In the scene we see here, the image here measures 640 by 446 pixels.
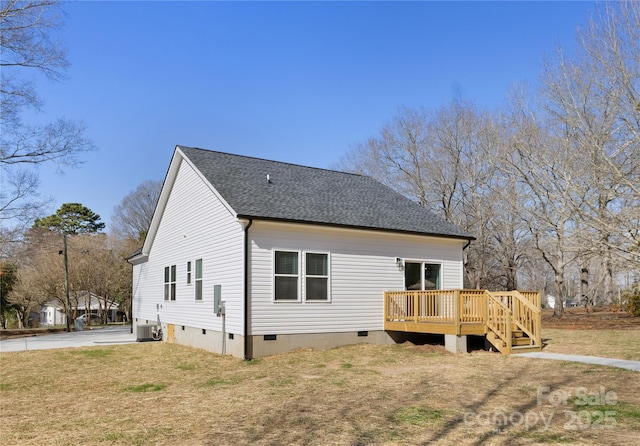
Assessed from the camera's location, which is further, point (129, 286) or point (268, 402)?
point (129, 286)

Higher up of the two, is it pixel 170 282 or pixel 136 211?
pixel 136 211

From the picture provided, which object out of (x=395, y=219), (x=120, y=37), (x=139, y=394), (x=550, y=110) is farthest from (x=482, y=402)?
(x=120, y=37)

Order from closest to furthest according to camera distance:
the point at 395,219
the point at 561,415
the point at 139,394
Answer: the point at 561,415 < the point at 139,394 < the point at 395,219

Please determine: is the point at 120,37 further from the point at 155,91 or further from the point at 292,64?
the point at 292,64

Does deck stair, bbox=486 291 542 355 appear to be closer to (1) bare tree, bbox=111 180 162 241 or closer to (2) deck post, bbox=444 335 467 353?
(2) deck post, bbox=444 335 467 353

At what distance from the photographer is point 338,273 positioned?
1438cm

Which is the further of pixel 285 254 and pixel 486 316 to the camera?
pixel 285 254

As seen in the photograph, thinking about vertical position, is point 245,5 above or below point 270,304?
above

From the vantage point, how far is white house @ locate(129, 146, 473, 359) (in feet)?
43.1

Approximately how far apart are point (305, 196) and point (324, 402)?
8734 mm

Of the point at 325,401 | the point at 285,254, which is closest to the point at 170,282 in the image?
the point at 285,254

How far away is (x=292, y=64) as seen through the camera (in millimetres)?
18938

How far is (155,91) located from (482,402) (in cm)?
1562

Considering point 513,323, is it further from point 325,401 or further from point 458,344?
point 325,401
